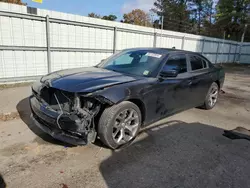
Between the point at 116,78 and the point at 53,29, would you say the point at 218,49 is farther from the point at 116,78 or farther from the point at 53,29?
the point at 116,78

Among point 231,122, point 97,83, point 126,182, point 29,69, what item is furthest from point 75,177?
point 29,69

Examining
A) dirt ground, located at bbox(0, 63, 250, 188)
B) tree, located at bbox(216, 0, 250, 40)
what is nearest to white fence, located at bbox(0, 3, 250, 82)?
dirt ground, located at bbox(0, 63, 250, 188)

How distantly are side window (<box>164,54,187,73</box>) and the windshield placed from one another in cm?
18

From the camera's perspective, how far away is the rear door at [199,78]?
421 centimetres

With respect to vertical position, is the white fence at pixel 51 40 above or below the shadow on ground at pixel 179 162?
above

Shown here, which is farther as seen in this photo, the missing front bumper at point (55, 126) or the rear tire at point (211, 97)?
the rear tire at point (211, 97)

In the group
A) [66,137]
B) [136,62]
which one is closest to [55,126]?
[66,137]

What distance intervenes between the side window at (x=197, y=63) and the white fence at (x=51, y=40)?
16.7ft

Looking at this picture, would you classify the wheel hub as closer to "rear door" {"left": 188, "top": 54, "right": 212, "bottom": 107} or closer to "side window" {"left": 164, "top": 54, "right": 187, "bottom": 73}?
"side window" {"left": 164, "top": 54, "right": 187, "bottom": 73}

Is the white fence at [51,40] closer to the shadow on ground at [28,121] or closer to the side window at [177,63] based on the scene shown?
the shadow on ground at [28,121]

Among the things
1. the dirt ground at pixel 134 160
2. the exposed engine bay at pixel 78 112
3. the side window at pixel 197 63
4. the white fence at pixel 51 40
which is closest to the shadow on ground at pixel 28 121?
the dirt ground at pixel 134 160

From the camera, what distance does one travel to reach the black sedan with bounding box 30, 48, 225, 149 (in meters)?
2.51

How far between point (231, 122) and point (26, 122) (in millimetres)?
4469

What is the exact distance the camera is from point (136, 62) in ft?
12.3
